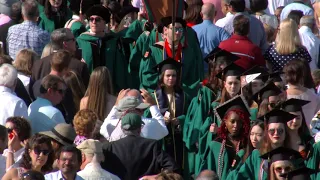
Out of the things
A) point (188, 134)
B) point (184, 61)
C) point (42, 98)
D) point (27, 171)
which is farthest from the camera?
point (184, 61)

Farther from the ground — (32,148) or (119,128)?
(32,148)

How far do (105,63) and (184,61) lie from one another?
1.34 metres

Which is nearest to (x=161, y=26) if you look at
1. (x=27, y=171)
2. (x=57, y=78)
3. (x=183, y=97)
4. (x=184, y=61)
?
(x=184, y=61)

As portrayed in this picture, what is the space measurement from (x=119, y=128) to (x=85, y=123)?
0.60 m

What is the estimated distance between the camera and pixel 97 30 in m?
18.4

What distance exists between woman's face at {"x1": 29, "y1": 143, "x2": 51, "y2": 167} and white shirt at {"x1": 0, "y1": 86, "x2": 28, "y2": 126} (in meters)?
1.60

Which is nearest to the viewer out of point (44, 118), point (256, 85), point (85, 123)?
point (85, 123)

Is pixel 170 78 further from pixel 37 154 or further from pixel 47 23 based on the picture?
pixel 47 23

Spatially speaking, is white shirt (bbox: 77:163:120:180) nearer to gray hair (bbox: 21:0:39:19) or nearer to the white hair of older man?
the white hair of older man

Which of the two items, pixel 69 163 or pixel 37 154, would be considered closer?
pixel 69 163

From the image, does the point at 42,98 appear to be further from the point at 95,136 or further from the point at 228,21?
the point at 228,21

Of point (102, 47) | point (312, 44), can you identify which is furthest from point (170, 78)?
point (312, 44)

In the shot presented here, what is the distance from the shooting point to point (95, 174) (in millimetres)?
13117

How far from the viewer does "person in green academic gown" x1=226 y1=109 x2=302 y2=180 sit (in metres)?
14.3
